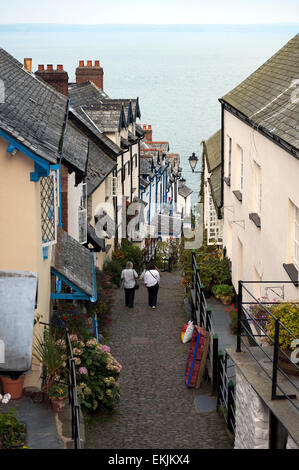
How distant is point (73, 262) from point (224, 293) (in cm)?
555

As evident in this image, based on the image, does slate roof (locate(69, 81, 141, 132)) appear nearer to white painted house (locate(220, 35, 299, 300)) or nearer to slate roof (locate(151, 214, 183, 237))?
white painted house (locate(220, 35, 299, 300))

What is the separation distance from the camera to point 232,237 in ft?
64.8

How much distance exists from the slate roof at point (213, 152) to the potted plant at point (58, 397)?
1639 centimetres

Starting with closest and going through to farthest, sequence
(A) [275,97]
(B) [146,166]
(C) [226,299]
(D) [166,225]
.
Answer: (A) [275,97], (C) [226,299], (B) [146,166], (D) [166,225]

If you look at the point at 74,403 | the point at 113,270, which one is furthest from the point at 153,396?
the point at 113,270

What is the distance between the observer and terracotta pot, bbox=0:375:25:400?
36.3 feet

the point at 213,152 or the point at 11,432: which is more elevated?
the point at 213,152

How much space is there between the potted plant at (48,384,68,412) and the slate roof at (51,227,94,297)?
3.59 metres

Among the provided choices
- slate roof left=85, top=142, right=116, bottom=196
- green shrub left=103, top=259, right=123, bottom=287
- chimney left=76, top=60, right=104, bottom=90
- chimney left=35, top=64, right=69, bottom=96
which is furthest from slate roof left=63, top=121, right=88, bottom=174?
chimney left=76, top=60, right=104, bottom=90

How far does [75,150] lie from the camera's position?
1939 centimetres

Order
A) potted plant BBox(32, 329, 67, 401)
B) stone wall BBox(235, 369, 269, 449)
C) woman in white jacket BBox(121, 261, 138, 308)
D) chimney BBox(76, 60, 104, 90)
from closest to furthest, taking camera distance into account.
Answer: stone wall BBox(235, 369, 269, 449)
potted plant BBox(32, 329, 67, 401)
woman in white jacket BBox(121, 261, 138, 308)
chimney BBox(76, 60, 104, 90)

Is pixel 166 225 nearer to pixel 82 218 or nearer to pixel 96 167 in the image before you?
pixel 96 167

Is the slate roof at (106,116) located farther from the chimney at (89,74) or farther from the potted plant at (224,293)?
the potted plant at (224,293)
